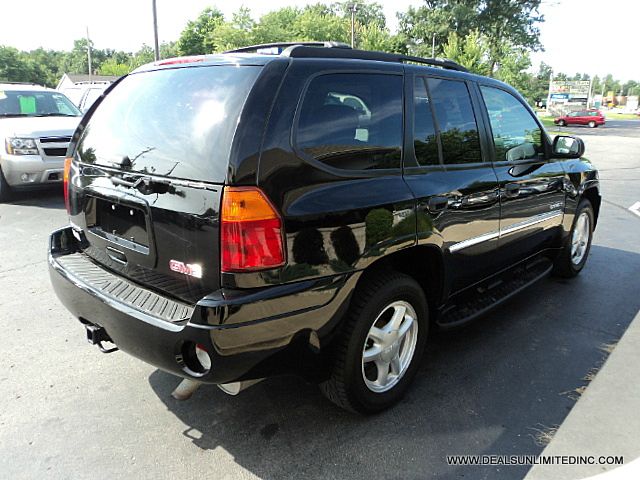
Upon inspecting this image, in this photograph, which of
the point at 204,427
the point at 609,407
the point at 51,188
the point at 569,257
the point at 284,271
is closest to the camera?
the point at 284,271

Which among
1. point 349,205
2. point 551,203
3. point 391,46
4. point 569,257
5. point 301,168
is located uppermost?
point 391,46

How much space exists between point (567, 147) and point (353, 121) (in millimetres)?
2666

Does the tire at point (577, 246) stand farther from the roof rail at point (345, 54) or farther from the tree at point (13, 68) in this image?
the tree at point (13, 68)

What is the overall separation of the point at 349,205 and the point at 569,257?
133 inches

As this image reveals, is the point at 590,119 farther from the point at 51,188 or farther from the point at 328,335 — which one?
the point at 328,335

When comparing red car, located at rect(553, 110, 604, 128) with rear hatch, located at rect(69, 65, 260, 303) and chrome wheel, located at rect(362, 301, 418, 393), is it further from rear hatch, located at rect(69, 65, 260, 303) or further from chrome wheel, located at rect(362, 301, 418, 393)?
rear hatch, located at rect(69, 65, 260, 303)

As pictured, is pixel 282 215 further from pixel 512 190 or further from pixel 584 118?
pixel 584 118

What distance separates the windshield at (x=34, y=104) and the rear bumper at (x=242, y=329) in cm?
797

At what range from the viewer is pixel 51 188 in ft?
31.1

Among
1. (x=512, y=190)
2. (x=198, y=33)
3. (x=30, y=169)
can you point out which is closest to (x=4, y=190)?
(x=30, y=169)

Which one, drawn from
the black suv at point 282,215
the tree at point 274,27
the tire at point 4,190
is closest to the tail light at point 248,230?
the black suv at point 282,215

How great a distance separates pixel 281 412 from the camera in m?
2.81

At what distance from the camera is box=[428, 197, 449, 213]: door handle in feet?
9.29

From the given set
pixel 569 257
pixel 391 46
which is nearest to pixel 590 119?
pixel 391 46
